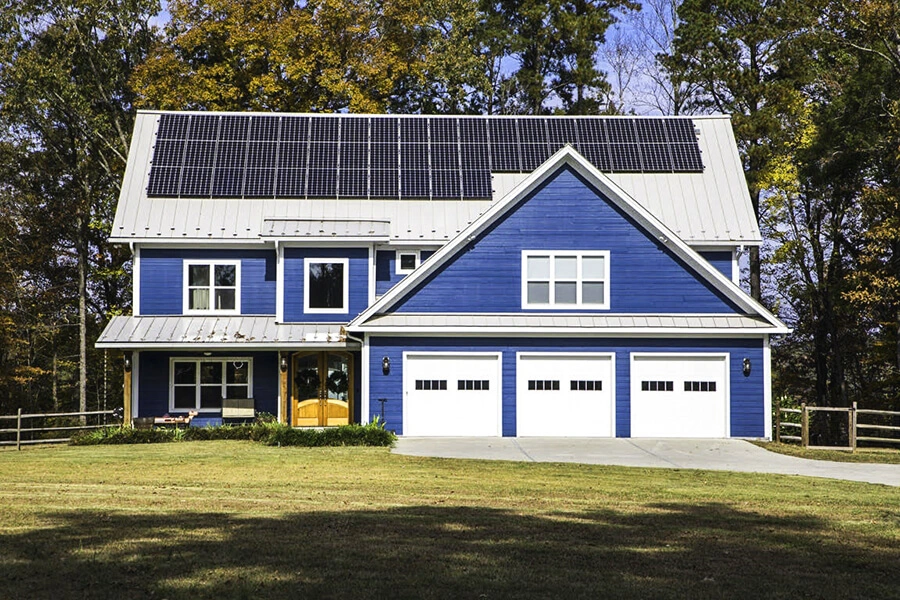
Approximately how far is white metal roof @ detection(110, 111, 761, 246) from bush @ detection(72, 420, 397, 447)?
601 centimetres

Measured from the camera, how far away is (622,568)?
11.2 meters

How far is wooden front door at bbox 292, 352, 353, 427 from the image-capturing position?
1254 inches

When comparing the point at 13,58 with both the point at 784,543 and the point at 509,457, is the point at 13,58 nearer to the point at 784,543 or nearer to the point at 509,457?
the point at 509,457

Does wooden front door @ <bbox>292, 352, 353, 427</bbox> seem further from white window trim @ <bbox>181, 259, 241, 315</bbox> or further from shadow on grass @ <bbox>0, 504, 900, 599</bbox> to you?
shadow on grass @ <bbox>0, 504, 900, 599</bbox>

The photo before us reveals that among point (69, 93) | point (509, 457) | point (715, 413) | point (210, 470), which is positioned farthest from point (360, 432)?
point (69, 93)

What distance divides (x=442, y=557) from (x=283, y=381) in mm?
20081

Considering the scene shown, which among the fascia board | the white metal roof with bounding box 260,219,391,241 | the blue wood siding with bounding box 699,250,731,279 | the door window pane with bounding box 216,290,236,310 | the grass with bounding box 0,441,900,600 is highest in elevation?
the white metal roof with bounding box 260,219,391,241

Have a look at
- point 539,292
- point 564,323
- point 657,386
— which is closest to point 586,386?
point 564,323

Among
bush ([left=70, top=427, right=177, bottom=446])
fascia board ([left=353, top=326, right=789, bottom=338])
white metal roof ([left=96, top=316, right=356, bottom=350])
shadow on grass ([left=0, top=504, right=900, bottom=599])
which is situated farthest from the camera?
white metal roof ([left=96, top=316, right=356, bottom=350])

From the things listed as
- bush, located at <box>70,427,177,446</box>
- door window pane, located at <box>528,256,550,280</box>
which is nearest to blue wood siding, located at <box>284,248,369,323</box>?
door window pane, located at <box>528,256,550,280</box>

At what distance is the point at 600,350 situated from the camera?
29109 mm

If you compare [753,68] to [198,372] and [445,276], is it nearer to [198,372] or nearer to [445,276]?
[445,276]

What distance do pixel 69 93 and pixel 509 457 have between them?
25800 millimetres

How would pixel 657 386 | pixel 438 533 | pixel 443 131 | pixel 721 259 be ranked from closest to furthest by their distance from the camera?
pixel 438 533
pixel 657 386
pixel 721 259
pixel 443 131
